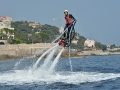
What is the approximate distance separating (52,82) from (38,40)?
361ft

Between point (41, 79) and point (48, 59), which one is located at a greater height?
point (48, 59)

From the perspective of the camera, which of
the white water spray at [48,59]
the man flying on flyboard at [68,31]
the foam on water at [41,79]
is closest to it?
the foam on water at [41,79]

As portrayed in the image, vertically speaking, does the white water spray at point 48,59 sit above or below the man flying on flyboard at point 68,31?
below

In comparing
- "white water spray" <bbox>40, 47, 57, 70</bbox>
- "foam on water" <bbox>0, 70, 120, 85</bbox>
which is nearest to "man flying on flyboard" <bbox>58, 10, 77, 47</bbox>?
"white water spray" <bbox>40, 47, 57, 70</bbox>

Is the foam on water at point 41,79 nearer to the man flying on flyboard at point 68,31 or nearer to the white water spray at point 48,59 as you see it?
the white water spray at point 48,59

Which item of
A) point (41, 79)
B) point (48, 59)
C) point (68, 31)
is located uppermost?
point (68, 31)

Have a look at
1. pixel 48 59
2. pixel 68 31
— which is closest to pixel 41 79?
pixel 48 59

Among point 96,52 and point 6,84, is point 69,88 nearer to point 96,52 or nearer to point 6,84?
point 6,84

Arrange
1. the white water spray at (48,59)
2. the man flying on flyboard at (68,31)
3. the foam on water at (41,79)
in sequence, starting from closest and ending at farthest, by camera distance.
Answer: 1. the foam on water at (41,79)
2. the man flying on flyboard at (68,31)
3. the white water spray at (48,59)

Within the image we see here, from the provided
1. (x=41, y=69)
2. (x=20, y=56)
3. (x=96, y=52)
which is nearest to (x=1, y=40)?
(x=20, y=56)

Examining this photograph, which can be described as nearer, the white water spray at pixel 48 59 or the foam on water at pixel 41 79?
the foam on water at pixel 41 79

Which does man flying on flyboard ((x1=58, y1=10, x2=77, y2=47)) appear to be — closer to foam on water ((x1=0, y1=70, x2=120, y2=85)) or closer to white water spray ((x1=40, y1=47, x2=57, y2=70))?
white water spray ((x1=40, y1=47, x2=57, y2=70))

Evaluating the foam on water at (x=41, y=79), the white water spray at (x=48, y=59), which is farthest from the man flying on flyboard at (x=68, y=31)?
the foam on water at (x=41, y=79)

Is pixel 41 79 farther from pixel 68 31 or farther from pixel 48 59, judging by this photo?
pixel 68 31
